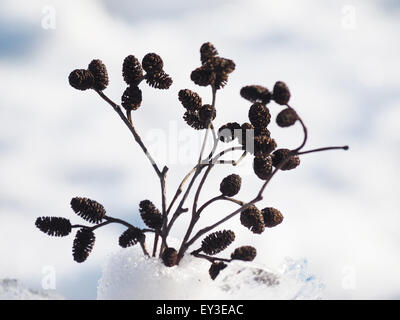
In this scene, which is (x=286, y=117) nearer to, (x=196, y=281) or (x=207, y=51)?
(x=207, y=51)

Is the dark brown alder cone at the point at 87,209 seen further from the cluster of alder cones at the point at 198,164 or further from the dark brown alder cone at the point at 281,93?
the dark brown alder cone at the point at 281,93

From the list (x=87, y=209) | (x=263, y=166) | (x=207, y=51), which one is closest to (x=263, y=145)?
(x=263, y=166)

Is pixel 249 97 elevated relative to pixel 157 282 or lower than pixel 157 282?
elevated

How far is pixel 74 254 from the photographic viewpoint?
735mm

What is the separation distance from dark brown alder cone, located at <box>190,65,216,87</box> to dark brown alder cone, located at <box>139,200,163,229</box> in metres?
0.17

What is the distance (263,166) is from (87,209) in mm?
241

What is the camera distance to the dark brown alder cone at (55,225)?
74cm

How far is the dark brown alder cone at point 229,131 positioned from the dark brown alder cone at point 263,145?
39 mm

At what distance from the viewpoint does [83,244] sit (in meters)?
0.74

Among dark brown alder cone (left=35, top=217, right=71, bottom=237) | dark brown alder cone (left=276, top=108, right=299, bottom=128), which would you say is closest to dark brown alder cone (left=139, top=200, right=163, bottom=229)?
dark brown alder cone (left=35, top=217, right=71, bottom=237)

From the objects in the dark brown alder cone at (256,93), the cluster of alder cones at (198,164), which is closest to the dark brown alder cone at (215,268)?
the cluster of alder cones at (198,164)
